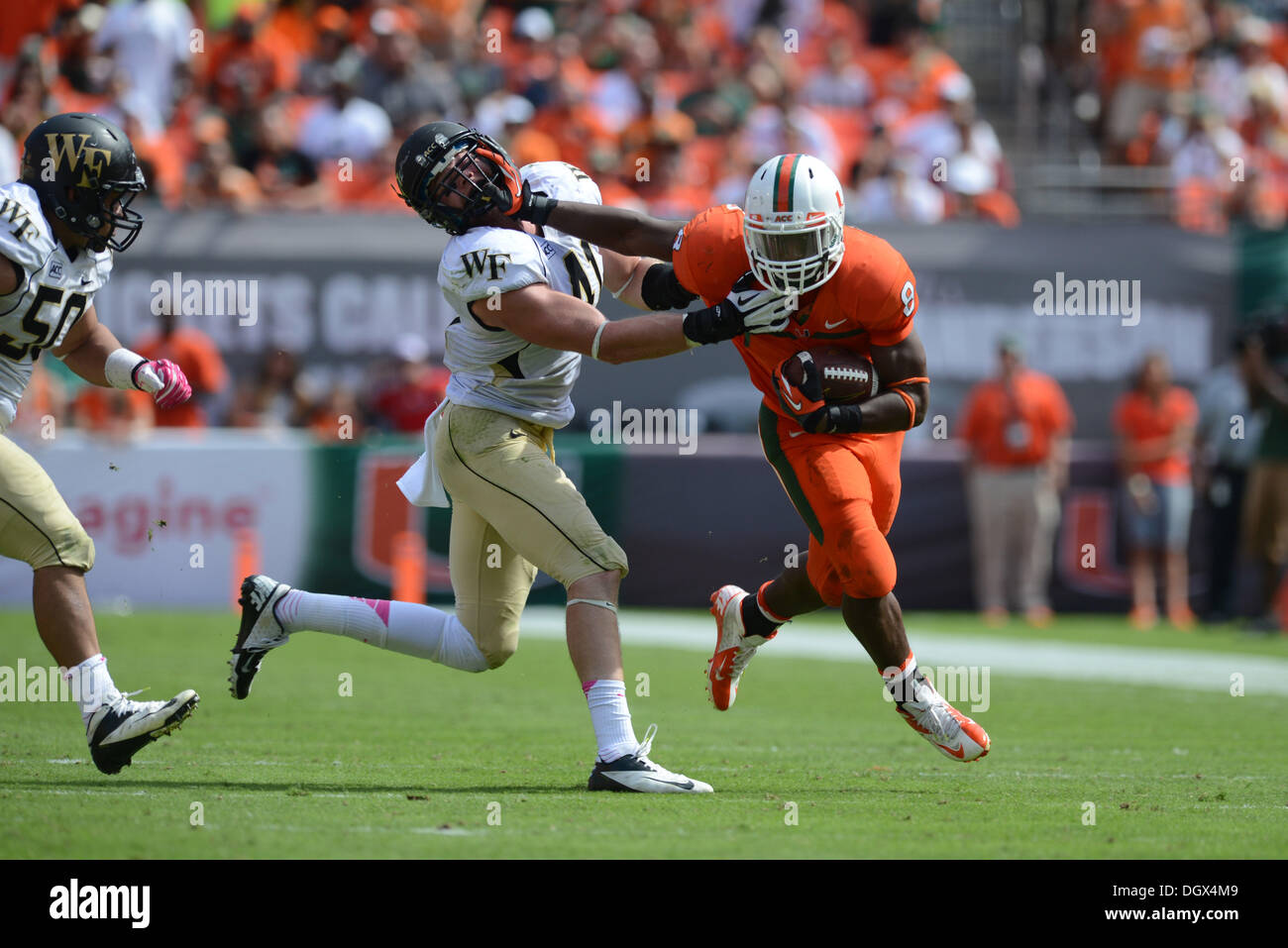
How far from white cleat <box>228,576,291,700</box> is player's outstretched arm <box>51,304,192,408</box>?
0.70 metres

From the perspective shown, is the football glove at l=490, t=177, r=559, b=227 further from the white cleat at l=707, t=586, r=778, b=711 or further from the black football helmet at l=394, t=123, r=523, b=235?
the white cleat at l=707, t=586, r=778, b=711

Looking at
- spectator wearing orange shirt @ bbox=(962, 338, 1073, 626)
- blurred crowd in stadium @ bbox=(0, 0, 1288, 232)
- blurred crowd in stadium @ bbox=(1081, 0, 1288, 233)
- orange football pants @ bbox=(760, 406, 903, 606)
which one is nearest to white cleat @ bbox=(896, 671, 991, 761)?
orange football pants @ bbox=(760, 406, 903, 606)

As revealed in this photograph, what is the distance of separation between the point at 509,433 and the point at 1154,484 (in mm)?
8137

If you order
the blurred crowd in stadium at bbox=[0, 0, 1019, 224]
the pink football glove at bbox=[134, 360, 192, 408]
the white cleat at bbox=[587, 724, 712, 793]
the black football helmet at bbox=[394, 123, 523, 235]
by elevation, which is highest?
the blurred crowd in stadium at bbox=[0, 0, 1019, 224]

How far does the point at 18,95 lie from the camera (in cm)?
1179

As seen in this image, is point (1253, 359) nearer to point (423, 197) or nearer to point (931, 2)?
point (931, 2)

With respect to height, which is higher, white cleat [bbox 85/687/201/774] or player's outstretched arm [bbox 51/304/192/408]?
player's outstretched arm [bbox 51/304/192/408]

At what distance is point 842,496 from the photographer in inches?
214

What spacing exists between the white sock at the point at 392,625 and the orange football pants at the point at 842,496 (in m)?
1.19

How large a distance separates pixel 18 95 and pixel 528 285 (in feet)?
26.3

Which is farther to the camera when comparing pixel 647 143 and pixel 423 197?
pixel 647 143

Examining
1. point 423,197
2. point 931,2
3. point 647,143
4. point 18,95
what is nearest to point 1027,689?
point 423,197

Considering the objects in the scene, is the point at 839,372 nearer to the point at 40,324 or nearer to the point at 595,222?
the point at 595,222

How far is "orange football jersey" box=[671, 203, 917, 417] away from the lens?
5387mm
